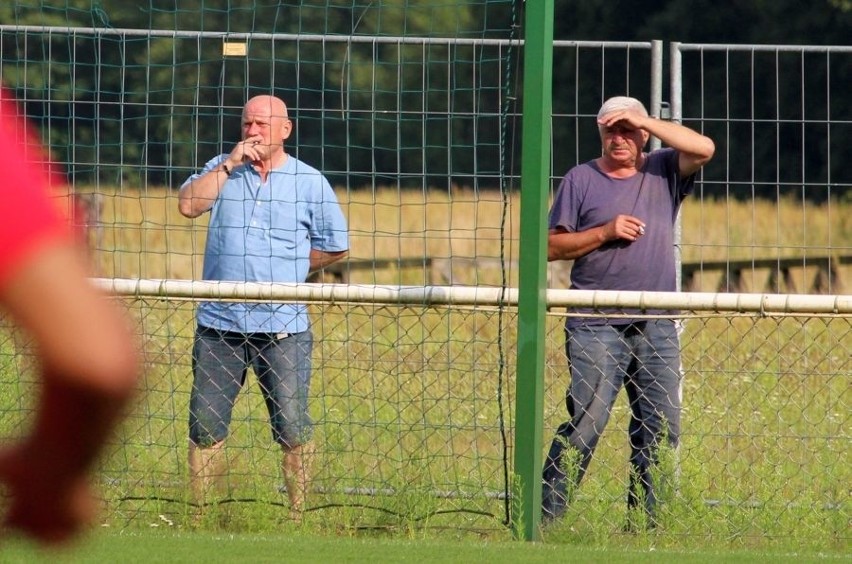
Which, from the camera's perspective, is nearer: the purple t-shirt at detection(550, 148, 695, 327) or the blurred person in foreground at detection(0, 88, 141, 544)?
the blurred person in foreground at detection(0, 88, 141, 544)

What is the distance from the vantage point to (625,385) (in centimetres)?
550

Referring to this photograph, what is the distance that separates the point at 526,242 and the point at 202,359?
1409 mm

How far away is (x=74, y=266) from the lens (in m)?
1.14

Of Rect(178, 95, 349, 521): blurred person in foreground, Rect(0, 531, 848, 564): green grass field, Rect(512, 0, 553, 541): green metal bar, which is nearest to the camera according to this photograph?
Rect(0, 531, 848, 564): green grass field

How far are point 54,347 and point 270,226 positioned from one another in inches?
182

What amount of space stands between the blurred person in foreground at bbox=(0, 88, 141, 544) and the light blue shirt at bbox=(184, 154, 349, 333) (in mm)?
4417

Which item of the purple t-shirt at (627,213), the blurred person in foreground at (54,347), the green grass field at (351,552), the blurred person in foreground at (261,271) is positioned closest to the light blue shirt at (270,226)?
the blurred person in foreground at (261,271)

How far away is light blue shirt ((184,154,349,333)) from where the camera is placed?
569 centimetres

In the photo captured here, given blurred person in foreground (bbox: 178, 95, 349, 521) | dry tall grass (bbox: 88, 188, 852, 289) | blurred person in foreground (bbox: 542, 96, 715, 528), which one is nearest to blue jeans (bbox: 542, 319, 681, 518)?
blurred person in foreground (bbox: 542, 96, 715, 528)

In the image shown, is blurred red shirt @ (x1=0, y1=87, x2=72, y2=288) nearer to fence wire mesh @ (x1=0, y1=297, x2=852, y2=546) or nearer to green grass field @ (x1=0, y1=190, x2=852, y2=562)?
green grass field @ (x1=0, y1=190, x2=852, y2=562)

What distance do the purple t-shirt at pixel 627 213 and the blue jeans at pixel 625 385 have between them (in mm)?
142

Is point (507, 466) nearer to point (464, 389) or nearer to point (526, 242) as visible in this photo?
point (526, 242)

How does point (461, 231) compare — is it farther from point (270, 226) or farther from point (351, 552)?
point (351, 552)

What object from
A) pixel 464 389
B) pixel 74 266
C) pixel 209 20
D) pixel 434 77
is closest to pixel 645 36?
pixel 209 20
